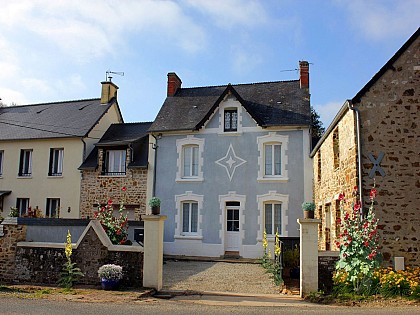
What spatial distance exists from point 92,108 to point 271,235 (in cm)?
1303

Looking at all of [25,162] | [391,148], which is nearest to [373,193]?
[391,148]

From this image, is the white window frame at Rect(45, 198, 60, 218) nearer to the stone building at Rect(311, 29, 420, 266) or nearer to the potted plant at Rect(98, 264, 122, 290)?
the potted plant at Rect(98, 264, 122, 290)

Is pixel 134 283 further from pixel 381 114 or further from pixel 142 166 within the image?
pixel 142 166

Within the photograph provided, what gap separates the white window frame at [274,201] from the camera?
17.2 m

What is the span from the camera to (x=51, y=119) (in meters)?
23.8

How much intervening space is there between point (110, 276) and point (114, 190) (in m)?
10.4

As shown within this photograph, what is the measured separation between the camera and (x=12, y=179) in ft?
72.4

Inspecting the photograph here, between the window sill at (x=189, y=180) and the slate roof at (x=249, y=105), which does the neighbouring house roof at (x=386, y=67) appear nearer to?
the slate roof at (x=249, y=105)

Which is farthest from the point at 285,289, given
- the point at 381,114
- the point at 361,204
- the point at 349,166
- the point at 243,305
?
the point at 381,114

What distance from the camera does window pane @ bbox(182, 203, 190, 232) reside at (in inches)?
730

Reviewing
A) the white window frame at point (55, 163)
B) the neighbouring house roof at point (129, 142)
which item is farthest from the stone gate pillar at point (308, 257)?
the white window frame at point (55, 163)

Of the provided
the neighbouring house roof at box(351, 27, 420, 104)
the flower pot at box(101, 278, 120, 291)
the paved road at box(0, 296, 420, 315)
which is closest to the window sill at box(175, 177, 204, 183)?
the flower pot at box(101, 278, 120, 291)

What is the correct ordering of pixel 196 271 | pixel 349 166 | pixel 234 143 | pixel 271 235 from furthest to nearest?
pixel 234 143, pixel 271 235, pixel 196 271, pixel 349 166

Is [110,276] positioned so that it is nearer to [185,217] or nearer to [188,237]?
[188,237]
